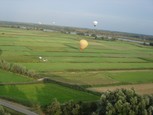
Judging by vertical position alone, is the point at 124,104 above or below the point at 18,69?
above

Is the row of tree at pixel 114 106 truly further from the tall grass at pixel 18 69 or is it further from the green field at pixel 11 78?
the tall grass at pixel 18 69

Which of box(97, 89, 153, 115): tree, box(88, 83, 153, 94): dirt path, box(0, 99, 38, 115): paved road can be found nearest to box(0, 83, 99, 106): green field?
box(0, 99, 38, 115): paved road

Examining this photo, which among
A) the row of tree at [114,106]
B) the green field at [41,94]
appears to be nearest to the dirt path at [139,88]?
the green field at [41,94]

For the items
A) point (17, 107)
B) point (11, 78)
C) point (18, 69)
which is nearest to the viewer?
point (17, 107)

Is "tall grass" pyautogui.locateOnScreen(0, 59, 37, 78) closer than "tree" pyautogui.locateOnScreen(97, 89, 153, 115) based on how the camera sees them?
No

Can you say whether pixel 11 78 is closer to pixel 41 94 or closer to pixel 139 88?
pixel 41 94

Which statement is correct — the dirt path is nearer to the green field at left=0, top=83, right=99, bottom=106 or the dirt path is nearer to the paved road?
the green field at left=0, top=83, right=99, bottom=106

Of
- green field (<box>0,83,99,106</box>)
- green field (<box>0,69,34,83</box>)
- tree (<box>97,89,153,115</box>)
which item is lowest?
green field (<box>0,83,99,106</box>)

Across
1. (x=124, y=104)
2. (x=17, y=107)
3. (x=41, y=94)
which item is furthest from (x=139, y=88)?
(x=17, y=107)

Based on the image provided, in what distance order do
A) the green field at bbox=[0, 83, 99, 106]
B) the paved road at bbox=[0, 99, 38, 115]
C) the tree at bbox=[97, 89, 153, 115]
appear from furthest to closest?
the green field at bbox=[0, 83, 99, 106]
the paved road at bbox=[0, 99, 38, 115]
the tree at bbox=[97, 89, 153, 115]
